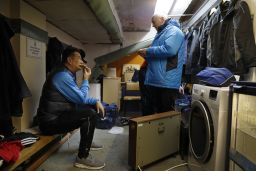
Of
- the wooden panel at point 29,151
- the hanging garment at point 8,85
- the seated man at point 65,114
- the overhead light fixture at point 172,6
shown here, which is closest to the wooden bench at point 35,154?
the wooden panel at point 29,151

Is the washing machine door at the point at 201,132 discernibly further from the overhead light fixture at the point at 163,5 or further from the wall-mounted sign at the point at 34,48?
the overhead light fixture at the point at 163,5

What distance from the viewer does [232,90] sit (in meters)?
1.31

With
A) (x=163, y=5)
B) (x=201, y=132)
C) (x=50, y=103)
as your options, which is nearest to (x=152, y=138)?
(x=201, y=132)

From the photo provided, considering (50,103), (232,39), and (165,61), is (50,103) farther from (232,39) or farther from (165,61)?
(232,39)

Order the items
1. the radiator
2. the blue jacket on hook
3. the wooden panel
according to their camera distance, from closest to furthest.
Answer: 1. the wooden panel
2. the radiator
3. the blue jacket on hook

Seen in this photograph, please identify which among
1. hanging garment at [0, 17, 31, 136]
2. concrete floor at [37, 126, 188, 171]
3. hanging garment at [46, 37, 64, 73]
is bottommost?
concrete floor at [37, 126, 188, 171]

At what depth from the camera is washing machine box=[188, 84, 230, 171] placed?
136 cm

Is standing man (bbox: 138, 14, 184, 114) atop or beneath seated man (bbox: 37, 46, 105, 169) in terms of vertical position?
atop

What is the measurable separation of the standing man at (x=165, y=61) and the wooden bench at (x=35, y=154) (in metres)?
1.19

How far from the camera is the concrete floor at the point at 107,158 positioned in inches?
83.0

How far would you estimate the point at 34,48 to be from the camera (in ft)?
8.38

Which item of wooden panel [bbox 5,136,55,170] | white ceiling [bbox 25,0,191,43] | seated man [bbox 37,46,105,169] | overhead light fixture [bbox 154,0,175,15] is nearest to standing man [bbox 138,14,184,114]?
seated man [bbox 37,46,105,169]

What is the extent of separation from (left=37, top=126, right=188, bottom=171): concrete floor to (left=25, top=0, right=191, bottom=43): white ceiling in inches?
64.0

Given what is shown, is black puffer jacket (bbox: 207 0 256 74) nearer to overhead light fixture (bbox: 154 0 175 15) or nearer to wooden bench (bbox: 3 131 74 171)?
overhead light fixture (bbox: 154 0 175 15)
